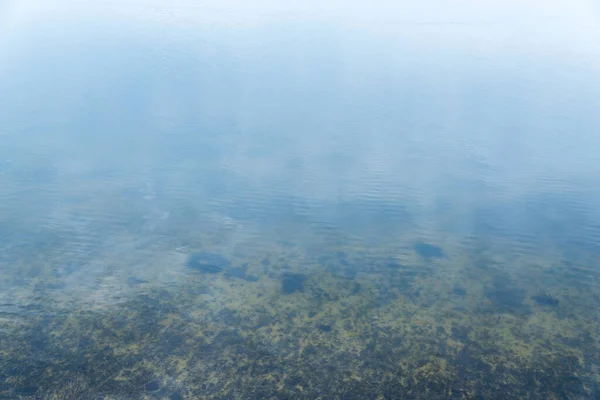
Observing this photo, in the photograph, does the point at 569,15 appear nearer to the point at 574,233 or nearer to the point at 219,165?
the point at 574,233

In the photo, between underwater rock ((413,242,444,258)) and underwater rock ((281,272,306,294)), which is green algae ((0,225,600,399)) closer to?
underwater rock ((281,272,306,294))

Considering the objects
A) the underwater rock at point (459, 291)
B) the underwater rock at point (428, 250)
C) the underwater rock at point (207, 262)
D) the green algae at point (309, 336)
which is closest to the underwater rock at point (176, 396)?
the green algae at point (309, 336)

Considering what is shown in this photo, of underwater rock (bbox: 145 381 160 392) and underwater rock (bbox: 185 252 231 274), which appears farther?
underwater rock (bbox: 185 252 231 274)

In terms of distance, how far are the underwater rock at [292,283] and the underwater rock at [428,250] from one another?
3353 mm

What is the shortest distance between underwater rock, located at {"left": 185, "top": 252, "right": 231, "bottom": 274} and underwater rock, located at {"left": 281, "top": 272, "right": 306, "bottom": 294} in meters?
1.56

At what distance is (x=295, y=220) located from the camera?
14.3 metres

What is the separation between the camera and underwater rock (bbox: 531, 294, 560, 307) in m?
11.5

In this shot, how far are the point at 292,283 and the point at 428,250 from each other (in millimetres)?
3951

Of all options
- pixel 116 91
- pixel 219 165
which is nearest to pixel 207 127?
pixel 219 165

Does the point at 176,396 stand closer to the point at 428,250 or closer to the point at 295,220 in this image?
the point at 295,220

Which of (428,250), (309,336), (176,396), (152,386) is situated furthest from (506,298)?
(152,386)

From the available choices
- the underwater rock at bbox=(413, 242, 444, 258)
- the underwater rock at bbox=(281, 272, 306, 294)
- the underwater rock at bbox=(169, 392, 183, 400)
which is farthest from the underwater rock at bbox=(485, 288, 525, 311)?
the underwater rock at bbox=(169, 392, 183, 400)

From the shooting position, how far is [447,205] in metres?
15.2

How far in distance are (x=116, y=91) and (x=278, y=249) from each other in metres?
12.5
